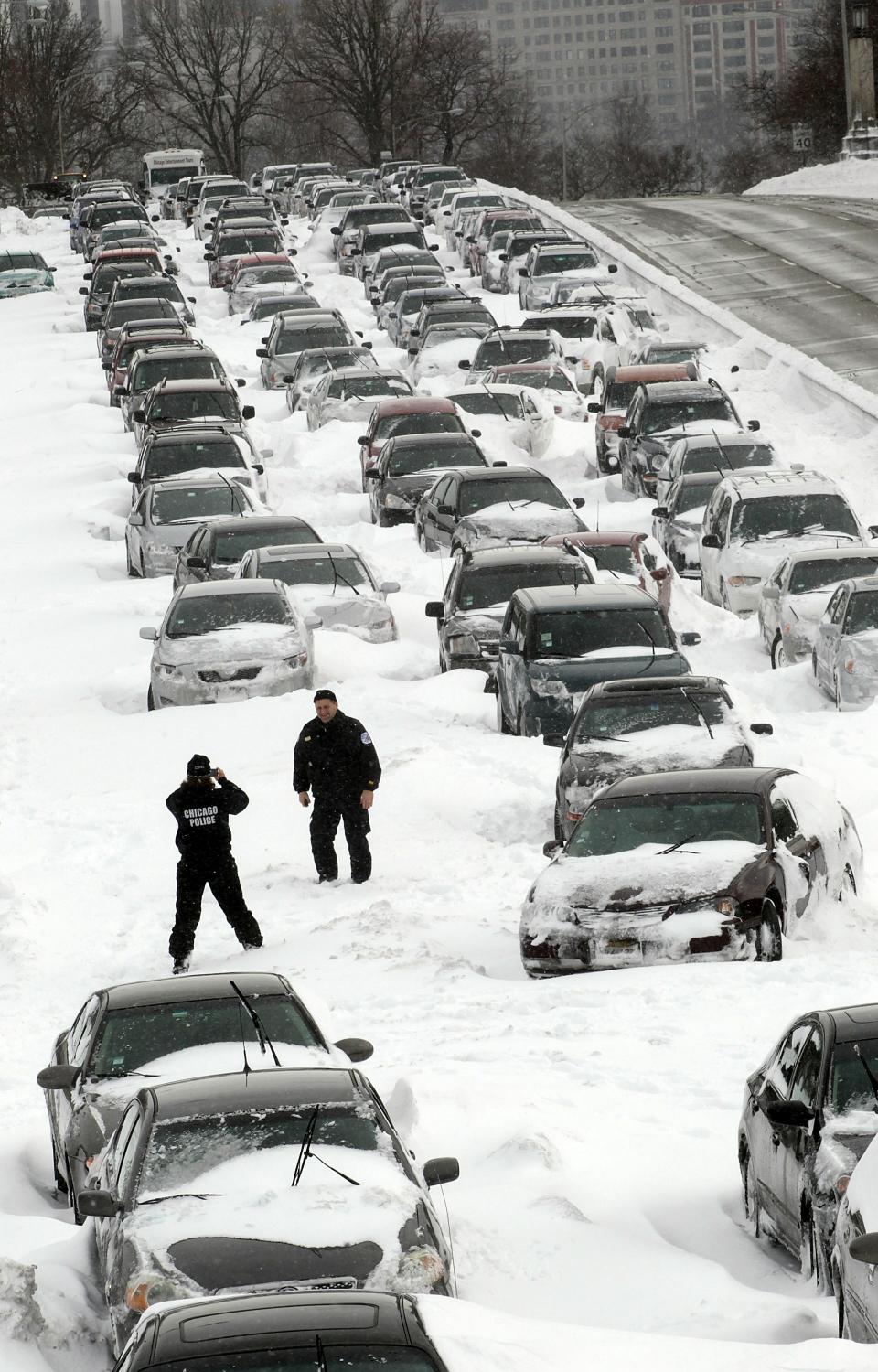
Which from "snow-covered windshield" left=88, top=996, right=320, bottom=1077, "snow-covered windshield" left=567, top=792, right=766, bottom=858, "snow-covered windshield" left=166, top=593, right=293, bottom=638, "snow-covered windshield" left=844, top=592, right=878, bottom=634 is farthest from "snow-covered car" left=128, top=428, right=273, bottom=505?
"snow-covered windshield" left=88, top=996, right=320, bottom=1077

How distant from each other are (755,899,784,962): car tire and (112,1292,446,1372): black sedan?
21.5 feet

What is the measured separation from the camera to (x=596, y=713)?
1583cm

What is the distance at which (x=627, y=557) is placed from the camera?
2259cm

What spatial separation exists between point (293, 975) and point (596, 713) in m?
3.91

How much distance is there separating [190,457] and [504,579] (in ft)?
27.3

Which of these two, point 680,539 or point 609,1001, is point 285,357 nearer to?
point 680,539

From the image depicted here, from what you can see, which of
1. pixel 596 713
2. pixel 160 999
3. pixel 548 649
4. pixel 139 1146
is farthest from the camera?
pixel 548 649

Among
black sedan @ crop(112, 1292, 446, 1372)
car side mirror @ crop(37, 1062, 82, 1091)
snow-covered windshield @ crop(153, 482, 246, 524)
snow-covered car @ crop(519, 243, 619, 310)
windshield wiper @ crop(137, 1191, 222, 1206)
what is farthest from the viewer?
snow-covered car @ crop(519, 243, 619, 310)

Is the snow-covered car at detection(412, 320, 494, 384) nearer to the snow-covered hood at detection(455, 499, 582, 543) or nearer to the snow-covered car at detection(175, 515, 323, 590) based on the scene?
the snow-covered hood at detection(455, 499, 582, 543)

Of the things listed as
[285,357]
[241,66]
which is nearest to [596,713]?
[285,357]

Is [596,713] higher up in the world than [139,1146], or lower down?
lower down

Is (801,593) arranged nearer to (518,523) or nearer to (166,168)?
(518,523)

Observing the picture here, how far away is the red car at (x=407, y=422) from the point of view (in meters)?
29.8

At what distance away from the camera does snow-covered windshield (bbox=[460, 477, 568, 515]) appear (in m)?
25.2
